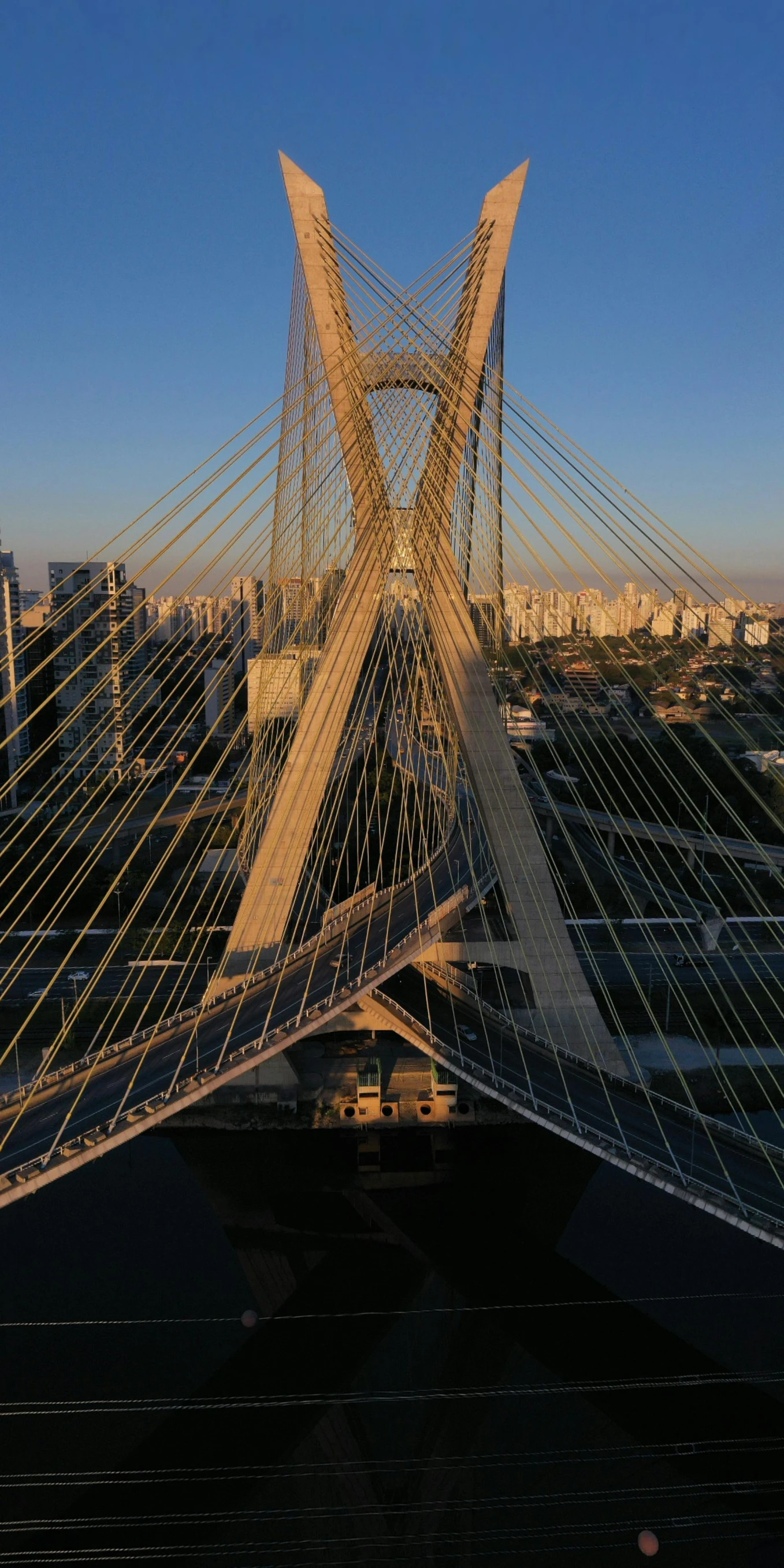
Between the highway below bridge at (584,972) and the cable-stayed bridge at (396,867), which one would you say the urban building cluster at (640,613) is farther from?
the highway below bridge at (584,972)

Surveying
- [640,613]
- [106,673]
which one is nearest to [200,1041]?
[640,613]

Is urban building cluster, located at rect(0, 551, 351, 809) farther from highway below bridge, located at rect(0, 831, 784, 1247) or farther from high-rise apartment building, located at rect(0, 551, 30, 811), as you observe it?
highway below bridge, located at rect(0, 831, 784, 1247)

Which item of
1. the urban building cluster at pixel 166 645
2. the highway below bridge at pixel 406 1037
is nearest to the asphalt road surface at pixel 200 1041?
the highway below bridge at pixel 406 1037

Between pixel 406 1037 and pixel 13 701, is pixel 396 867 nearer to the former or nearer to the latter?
pixel 406 1037

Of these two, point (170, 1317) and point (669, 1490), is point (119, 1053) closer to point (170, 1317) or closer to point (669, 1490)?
point (170, 1317)

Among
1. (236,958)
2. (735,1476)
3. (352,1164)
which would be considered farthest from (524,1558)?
(236,958)

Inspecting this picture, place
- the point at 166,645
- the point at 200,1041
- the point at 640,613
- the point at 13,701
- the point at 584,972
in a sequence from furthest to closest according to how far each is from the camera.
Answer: the point at 13,701
the point at 584,972
the point at 640,613
the point at 200,1041
the point at 166,645

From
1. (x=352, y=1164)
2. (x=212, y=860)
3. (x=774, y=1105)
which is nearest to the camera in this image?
(x=352, y=1164)

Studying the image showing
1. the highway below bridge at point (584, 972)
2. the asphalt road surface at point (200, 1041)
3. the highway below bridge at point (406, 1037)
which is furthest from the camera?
the highway below bridge at point (584, 972)
